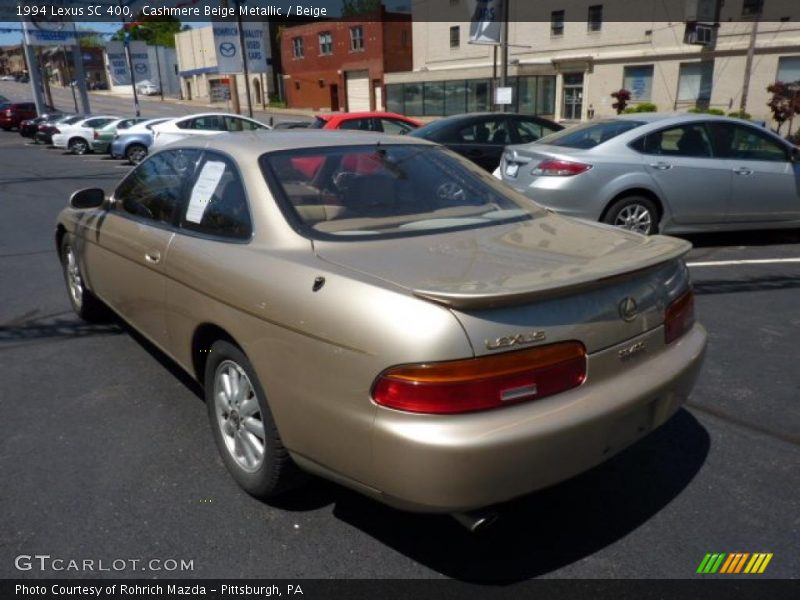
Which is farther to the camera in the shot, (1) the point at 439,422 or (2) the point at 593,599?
(2) the point at 593,599

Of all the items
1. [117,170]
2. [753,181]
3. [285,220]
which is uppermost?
[285,220]

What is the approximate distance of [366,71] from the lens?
46.1 metres

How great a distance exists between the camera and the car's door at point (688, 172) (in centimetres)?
689

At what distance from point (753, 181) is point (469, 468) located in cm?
655

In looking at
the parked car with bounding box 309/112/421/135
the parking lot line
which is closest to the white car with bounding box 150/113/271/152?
the parked car with bounding box 309/112/421/135

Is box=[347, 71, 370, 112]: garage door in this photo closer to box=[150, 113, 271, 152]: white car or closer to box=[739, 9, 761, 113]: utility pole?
box=[739, 9, 761, 113]: utility pole

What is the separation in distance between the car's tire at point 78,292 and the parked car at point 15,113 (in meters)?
38.6

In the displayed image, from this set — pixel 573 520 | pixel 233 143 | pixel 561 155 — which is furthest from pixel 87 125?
pixel 573 520

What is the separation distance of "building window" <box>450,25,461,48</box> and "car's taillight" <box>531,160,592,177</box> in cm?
A: 3584

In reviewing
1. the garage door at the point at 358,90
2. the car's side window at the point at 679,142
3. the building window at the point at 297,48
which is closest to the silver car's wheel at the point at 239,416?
the car's side window at the point at 679,142

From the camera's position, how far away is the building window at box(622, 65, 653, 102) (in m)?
31.3

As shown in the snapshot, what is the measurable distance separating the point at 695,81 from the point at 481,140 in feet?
81.3

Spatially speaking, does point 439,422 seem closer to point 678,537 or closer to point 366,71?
point 678,537

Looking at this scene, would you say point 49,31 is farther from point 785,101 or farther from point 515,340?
point 515,340
